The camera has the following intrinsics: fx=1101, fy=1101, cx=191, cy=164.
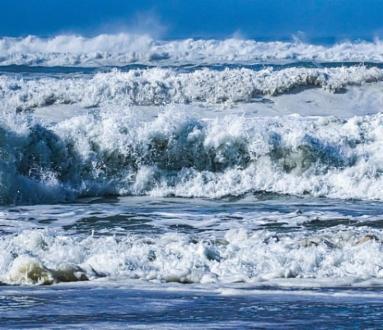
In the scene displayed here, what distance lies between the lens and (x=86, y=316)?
24.8 feet

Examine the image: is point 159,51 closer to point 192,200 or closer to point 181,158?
point 181,158

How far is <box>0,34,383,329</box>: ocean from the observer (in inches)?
323

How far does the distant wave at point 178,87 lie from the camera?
23500 mm

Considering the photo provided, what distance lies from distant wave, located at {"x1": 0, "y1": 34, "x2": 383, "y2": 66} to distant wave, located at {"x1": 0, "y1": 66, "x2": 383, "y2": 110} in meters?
11.9

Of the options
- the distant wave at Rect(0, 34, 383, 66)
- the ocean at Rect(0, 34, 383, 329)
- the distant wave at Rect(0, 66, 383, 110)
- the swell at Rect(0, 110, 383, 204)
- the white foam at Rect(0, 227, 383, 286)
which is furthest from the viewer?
the distant wave at Rect(0, 34, 383, 66)

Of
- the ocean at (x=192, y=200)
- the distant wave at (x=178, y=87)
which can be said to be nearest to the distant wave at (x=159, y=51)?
the ocean at (x=192, y=200)

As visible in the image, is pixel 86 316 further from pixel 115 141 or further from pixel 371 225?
pixel 115 141

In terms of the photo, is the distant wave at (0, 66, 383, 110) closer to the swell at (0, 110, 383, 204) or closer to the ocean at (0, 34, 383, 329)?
the ocean at (0, 34, 383, 329)

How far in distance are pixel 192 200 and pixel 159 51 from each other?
1073 inches

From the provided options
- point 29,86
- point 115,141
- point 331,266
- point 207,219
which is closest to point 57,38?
point 29,86

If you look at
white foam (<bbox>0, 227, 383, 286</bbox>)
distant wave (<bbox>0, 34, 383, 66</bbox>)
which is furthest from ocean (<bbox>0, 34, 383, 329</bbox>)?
distant wave (<bbox>0, 34, 383, 66</bbox>)

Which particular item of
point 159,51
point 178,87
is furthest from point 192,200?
point 159,51

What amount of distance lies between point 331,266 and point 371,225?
2.85 metres

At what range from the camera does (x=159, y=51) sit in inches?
1663
